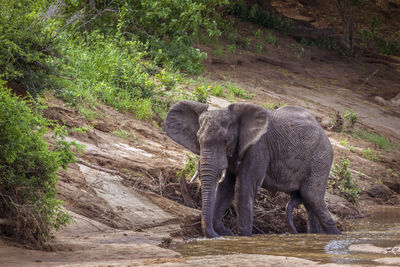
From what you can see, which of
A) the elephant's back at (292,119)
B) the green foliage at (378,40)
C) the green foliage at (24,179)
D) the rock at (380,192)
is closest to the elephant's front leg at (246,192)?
the elephant's back at (292,119)

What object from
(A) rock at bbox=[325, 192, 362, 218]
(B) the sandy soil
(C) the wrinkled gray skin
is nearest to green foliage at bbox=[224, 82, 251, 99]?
(B) the sandy soil

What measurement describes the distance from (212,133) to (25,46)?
422 centimetres

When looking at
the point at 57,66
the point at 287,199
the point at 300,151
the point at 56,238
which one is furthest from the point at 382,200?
the point at 56,238

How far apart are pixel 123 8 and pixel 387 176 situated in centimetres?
849

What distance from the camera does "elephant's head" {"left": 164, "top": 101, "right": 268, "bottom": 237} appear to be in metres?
8.55

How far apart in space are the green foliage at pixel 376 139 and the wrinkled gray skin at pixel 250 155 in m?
8.70

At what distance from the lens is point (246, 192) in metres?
8.97

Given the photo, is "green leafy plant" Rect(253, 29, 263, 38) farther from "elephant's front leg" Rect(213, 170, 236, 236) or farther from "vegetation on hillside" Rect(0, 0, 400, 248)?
"elephant's front leg" Rect(213, 170, 236, 236)

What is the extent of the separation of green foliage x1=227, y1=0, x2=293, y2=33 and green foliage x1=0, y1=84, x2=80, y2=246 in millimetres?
20809

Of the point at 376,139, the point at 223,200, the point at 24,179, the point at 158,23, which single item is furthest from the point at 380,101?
A: the point at 24,179

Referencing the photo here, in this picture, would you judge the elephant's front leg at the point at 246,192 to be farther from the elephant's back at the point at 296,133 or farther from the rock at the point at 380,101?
the rock at the point at 380,101

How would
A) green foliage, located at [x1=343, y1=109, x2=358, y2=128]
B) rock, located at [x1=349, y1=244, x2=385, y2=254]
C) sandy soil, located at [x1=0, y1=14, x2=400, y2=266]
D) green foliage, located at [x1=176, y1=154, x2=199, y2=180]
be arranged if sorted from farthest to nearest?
green foliage, located at [x1=343, y1=109, x2=358, y2=128] → green foliage, located at [x1=176, y1=154, x2=199, y2=180] → rock, located at [x1=349, y1=244, x2=385, y2=254] → sandy soil, located at [x1=0, y1=14, x2=400, y2=266]

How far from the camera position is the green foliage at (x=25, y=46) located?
10.4m

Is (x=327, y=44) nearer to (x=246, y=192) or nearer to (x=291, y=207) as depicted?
(x=291, y=207)
